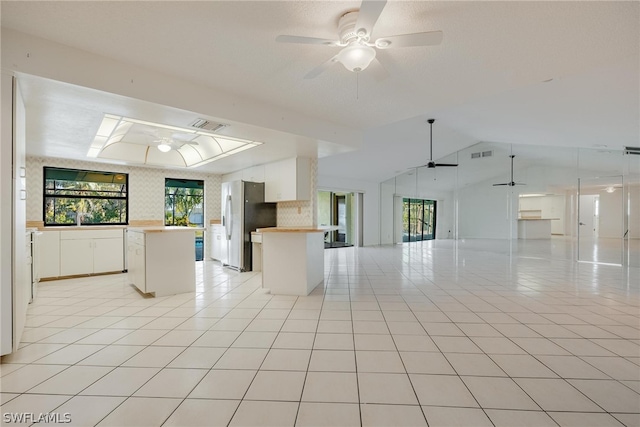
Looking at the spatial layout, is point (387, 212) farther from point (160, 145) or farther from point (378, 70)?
point (378, 70)

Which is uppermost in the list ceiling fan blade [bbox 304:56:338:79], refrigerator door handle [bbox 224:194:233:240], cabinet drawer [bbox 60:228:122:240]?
ceiling fan blade [bbox 304:56:338:79]

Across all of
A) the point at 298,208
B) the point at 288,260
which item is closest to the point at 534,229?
the point at 298,208

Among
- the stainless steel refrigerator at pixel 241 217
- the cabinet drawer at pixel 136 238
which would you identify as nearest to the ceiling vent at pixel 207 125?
the cabinet drawer at pixel 136 238

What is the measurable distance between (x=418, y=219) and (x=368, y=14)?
38.7ft

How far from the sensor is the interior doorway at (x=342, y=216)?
35.4ft

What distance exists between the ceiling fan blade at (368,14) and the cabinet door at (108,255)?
6.01 meters

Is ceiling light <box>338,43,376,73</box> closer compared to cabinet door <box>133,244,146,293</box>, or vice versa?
ceiling light <box>338,43,376,73</box>

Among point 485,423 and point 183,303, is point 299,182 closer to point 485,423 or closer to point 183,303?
point 183,303

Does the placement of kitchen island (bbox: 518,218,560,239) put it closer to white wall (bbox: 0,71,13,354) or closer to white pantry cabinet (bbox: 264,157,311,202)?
white pantry cabinet (bbox: 264,157,311,202)

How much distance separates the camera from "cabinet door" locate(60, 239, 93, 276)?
5.09m

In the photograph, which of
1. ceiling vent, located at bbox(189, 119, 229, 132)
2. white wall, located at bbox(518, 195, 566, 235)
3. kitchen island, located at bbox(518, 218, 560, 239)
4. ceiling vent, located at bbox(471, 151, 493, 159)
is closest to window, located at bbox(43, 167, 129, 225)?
ceiling vent, located at bbox(189, 119, 229, 132)

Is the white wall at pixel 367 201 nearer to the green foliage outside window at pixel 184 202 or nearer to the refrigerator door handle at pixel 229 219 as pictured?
the green foliage outside window at pixel 184 202

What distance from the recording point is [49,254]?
496 cm

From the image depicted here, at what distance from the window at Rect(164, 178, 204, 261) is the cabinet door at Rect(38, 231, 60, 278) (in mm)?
2253
